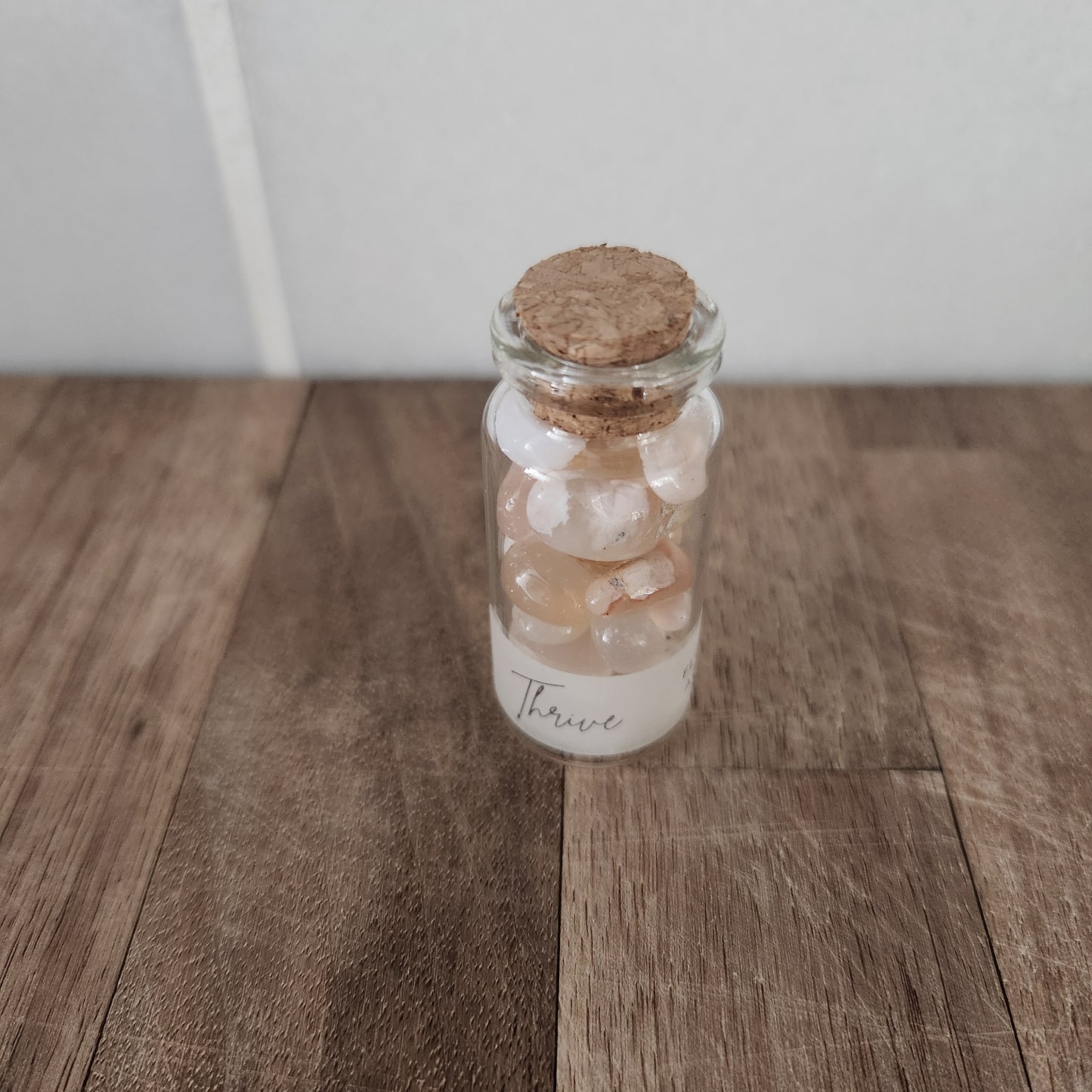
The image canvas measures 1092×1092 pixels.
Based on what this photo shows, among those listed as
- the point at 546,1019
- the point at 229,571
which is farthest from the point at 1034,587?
the point at 229,571

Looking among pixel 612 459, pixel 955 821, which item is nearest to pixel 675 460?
pixel 612 459

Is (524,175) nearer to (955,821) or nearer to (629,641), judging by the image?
(629,641)

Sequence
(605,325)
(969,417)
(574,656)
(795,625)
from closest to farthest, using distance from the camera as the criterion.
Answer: (605,325), (574,656), (795,625), (969,417)

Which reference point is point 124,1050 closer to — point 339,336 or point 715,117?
point 339,336

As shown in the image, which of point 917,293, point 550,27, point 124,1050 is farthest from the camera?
point 917,293

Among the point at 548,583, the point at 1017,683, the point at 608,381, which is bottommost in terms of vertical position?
the point at 1017,683
